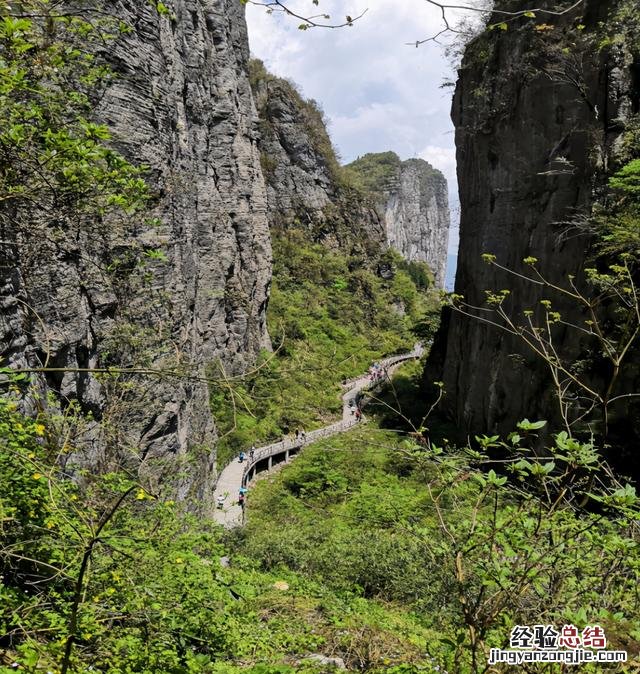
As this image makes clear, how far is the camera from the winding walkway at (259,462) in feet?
53.3

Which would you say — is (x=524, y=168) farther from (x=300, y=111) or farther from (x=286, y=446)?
(x=300, y=111)

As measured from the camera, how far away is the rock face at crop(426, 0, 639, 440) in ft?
42.2

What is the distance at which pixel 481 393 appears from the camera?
18.8 metres

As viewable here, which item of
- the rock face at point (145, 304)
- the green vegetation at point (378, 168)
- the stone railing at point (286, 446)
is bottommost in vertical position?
the stone railing at point (286, 446)

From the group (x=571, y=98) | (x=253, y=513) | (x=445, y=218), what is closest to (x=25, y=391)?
(x=253, y=513)

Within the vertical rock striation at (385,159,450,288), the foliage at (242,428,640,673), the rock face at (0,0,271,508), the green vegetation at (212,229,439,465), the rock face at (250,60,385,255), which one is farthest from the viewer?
the vertical rock striation at (385,159,450,288)

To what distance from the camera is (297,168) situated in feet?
155

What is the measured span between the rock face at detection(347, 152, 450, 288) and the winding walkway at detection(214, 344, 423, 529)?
2220 inches

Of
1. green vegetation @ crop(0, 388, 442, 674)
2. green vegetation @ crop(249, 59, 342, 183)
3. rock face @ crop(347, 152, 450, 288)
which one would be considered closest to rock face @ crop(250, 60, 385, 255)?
green vegetation @ crop(249, 59, 342, 183)

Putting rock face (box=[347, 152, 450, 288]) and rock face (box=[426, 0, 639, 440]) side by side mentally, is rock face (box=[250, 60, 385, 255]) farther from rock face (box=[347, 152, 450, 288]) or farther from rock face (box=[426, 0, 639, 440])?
rock face (box=[347, 152, 450, 288])

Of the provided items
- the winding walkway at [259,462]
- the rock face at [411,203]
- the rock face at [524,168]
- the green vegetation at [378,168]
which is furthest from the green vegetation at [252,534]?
the green vegetation at [378,168]

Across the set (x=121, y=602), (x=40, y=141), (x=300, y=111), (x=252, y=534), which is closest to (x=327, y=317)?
(x=300, y=111)

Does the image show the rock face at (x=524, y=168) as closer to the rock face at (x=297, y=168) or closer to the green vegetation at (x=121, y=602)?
the green vegetation at (x=121, y=602)

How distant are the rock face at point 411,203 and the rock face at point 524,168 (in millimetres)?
58647
